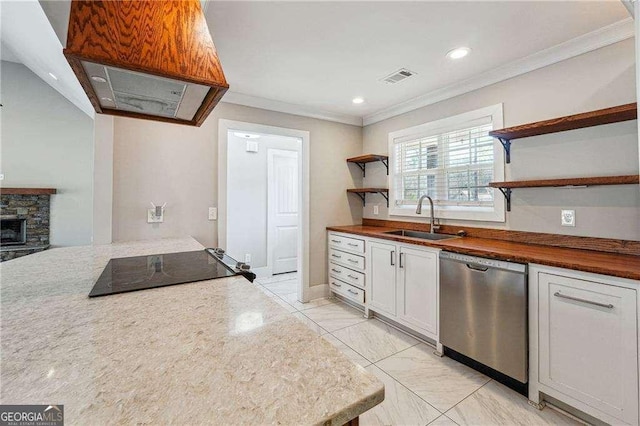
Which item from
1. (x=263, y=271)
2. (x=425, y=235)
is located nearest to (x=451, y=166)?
(x=425, y=235)

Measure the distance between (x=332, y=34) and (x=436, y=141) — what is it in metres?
1.64

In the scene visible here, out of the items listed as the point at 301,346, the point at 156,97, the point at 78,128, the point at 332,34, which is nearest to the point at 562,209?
the point at 332,34

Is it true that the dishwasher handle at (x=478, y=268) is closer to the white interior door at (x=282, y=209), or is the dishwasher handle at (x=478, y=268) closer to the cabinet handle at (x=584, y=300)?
the cabinet handle at (x=584, y=300)

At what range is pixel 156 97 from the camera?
4.07ft

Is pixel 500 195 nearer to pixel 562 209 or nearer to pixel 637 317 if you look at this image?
pixel 562 209

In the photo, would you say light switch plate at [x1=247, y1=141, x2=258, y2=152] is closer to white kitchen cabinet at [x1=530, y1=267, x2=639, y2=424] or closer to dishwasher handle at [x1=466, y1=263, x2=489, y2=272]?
dishwasher handle at [x1=466, y1=263, x2=489, y2=272]

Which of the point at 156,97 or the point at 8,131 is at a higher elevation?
the point at 8,131

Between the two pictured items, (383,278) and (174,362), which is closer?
(174,362)

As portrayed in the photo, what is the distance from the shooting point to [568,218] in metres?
1.99

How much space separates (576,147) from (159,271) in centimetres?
282

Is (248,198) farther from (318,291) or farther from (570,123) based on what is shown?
(570,123)

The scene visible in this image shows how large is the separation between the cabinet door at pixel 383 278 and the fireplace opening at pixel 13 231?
4645 millimetres

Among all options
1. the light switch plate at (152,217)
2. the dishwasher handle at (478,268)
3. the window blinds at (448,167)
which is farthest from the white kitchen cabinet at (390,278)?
the light switch plate at (152,217)

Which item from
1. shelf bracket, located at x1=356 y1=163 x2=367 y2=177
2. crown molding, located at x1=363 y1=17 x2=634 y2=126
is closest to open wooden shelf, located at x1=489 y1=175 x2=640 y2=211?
crown molding, located at x1=363 y1=17 x2=634 y2=126
